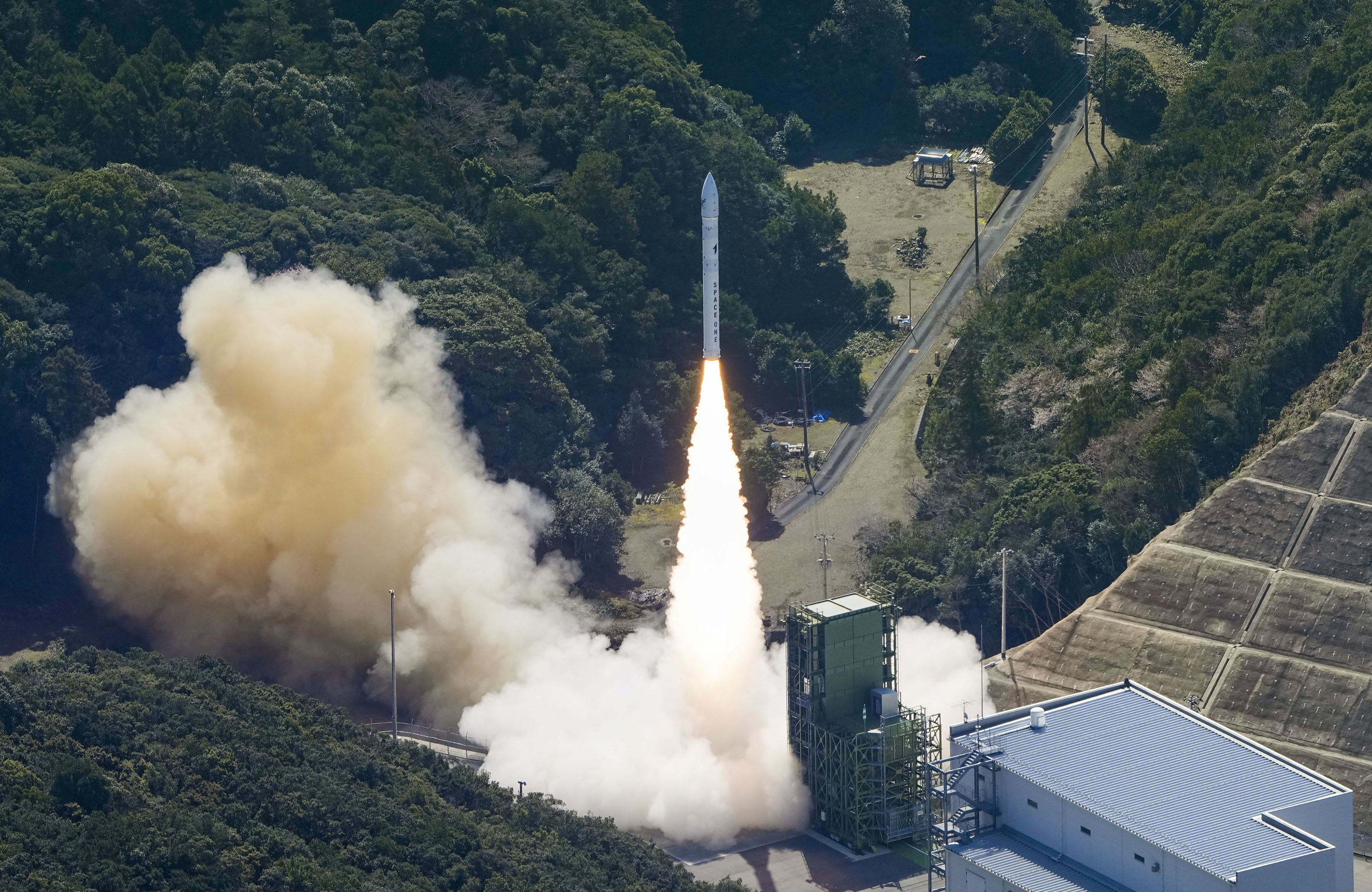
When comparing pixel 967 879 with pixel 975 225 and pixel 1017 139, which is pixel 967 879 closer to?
pixel 975 225

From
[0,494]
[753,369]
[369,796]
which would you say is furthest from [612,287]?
[369,796]

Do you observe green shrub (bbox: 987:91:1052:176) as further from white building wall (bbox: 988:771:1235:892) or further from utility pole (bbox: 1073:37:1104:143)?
white building wall (bbox: 988:771:1235:892)

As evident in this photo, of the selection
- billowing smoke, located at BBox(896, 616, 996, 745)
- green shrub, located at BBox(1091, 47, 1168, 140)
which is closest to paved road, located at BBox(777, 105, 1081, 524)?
green shrub, located at BBox(1091, 47, 1168, 140)

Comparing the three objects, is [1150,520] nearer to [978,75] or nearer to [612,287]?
[612,287]

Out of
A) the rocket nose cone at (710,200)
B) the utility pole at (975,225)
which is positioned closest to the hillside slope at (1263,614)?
the rocket nose cone at (710,200)

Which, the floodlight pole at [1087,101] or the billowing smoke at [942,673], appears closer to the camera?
the billowing smoke at [942,673]

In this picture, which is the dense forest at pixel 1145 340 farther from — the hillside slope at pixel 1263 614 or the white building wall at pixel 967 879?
the white building wall at pixel 967 879
